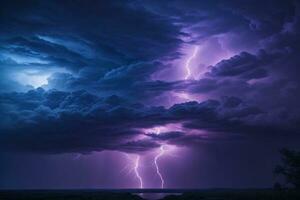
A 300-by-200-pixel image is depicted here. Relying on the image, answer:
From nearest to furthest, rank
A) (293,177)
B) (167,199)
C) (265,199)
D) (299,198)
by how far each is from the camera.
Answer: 1. (299,198)
2. (293,177)
3. (265,199)
4. (167,199)

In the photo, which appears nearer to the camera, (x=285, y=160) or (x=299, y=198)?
(x=299, y=198)

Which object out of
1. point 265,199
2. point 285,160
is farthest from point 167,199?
point 285,160

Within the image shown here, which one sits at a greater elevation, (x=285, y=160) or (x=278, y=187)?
(x=285, y=160)

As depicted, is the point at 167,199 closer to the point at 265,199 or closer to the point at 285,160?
the point at 265,199

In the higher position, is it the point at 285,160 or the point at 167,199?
the point at 285,160

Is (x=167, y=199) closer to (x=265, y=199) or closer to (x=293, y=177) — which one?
(x=265, y=199)

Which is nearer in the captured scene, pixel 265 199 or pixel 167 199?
pixel 265 199

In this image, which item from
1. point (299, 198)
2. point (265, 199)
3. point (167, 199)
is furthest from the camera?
point (167, 199)

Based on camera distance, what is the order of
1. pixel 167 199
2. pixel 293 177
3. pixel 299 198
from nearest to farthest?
pixel 299 198 < pixel 293 177 < pixel 167 199

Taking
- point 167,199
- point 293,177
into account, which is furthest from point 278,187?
point 167,199
